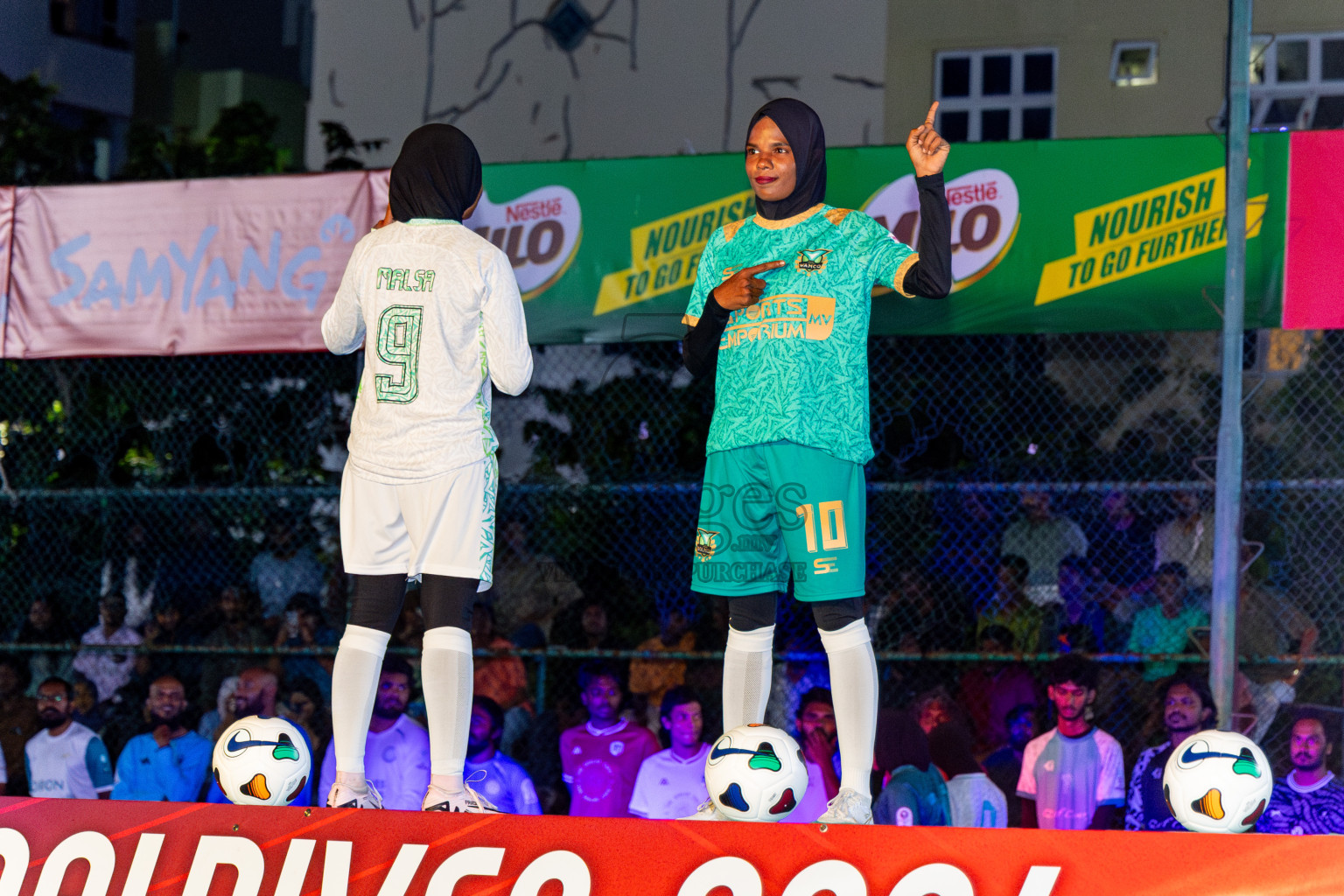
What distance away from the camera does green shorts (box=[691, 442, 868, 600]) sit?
11.5ft

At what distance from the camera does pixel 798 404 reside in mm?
3557

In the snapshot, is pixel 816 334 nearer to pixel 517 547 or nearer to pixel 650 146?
pixel 517 547

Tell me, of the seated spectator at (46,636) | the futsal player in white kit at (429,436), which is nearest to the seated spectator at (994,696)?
the futsal player in white kit at (429,436)

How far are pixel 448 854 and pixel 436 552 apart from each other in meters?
0.81

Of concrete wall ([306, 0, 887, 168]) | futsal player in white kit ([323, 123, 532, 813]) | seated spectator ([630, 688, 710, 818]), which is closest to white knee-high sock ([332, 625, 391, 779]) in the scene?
futsal player in white kit ([323, 123, 532, 813])

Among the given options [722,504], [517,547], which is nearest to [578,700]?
[517,547]

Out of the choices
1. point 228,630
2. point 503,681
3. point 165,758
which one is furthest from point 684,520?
point 165,758

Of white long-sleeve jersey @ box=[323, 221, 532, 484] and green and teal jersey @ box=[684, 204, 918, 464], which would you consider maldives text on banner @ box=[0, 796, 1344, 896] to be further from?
green and teal jersey @ box=[684, 204, 918, 464]

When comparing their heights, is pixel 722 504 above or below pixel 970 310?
below

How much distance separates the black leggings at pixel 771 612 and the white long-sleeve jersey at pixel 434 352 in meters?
0.76

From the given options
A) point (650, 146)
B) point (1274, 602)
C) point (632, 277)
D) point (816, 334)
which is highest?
point (650, 146)

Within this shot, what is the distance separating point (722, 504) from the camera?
3.59m

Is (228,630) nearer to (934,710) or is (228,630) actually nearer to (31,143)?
(934,710)

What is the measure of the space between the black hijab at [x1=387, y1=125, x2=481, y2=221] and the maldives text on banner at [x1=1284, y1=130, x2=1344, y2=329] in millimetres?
3119
